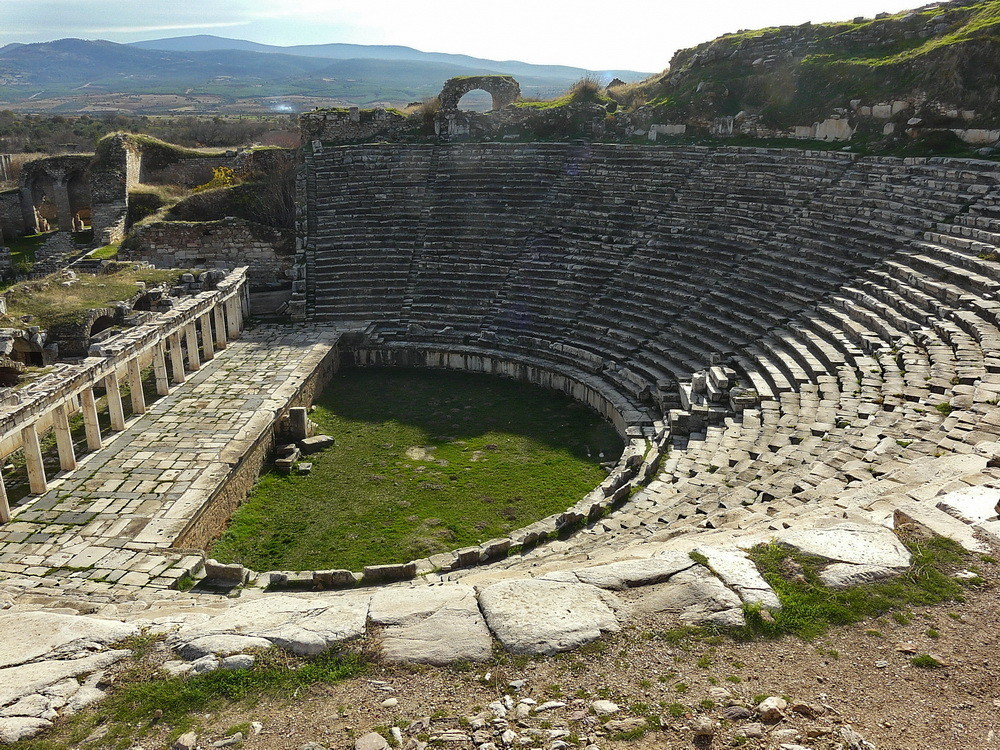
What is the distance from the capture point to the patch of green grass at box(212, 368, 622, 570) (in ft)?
39.9

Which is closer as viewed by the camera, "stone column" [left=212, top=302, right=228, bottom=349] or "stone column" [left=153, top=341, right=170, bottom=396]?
"stone column" [left=153, top=341, right=170, bottom=396]

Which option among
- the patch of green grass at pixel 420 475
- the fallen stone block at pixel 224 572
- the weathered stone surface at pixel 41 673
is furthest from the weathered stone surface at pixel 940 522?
the fallen stone block at pixel 224 572

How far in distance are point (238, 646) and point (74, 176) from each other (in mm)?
33858

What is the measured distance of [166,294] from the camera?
20.3 m

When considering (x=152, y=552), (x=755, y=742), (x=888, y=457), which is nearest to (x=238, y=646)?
(x=755, y=742)

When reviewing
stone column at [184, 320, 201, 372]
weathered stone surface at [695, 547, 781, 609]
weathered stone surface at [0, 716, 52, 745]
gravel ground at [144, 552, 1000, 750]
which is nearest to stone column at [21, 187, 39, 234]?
stone column at [184, 320, 201, 372]

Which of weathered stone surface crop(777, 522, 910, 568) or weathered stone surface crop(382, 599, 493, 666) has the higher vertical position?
weathered stone surface crop(777, 522, 910, 568)

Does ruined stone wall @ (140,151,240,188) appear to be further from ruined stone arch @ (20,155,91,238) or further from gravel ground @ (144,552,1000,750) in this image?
gravel ground @ (144,552,1000,750)

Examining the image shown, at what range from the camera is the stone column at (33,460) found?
12.1m

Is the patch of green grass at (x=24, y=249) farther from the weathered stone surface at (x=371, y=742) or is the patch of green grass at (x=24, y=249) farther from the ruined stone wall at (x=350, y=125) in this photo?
the weathered stone surface at (x=371, y=742)

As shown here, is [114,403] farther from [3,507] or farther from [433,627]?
[433,627]

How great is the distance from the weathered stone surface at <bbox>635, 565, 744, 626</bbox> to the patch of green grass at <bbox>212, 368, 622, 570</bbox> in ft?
19.5

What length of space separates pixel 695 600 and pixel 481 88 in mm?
25769

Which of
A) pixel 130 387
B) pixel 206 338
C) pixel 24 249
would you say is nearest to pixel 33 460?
pixel 130 387
